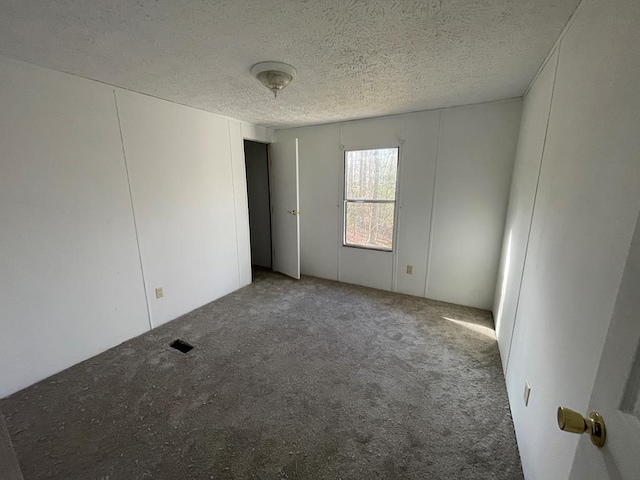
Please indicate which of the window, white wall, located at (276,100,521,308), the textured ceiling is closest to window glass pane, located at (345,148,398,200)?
the window

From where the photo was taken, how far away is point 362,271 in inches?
145

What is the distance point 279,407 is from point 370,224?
2.43 metres

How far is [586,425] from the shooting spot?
0.53 meters

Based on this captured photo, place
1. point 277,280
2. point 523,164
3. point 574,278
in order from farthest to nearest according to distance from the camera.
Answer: point 277,280, point 523,164, point 574,278

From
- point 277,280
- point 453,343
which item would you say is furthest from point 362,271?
point 453,343

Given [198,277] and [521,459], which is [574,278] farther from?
[198,277]

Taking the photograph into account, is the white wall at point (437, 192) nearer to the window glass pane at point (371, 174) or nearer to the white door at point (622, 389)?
the window glass pane at point (371, 174)

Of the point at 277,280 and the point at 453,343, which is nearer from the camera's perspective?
the point at 453,343

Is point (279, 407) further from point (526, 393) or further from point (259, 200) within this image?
point (259, 200)

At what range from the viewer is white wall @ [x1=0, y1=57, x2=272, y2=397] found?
5.80ft

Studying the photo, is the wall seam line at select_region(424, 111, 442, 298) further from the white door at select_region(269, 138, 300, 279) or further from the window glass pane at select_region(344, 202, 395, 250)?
the white door at select_region(269, 138, 300, 279)

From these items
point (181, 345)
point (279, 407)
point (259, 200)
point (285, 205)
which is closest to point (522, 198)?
point (279, 407)

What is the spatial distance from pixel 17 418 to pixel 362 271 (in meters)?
3.27

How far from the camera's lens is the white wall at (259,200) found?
4.29 metres
